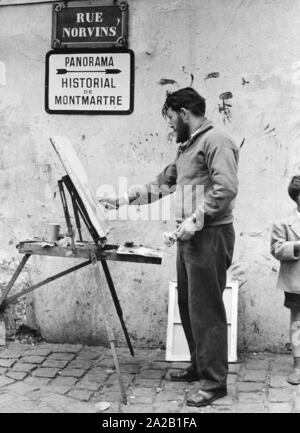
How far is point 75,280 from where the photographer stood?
5.55 m

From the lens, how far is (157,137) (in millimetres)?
5332

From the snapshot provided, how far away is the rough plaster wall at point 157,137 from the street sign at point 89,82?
8 centimetres

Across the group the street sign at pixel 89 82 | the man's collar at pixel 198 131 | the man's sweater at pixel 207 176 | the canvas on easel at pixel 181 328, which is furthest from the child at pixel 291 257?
the street sign at pixel 89 82

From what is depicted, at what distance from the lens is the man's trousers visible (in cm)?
430

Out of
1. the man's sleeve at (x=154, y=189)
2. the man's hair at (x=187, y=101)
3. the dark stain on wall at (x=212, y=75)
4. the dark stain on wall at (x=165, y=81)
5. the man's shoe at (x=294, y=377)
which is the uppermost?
the dark stain on wall at (x=212, y=75)

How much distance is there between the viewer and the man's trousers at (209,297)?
430 centimetres

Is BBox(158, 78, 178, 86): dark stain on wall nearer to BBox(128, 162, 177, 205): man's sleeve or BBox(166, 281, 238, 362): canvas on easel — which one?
BBox(128, 162, 177, 205): man's sleeve

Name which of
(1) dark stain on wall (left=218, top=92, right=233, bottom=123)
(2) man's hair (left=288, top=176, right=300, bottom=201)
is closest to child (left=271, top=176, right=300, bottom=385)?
(2) man's hair (left=288, top=176, right=300, bottom=201)

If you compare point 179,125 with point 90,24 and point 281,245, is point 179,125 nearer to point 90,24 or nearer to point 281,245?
point 281,245

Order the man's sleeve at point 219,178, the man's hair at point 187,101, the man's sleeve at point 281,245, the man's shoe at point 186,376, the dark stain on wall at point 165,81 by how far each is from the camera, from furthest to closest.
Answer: the dark stain on wall at point 165,81 → the man's shoe at point 186,376 → the man's sleeve at point 281,245 → the man's hair at point 187,101 → the man's sleeve at point 219,178

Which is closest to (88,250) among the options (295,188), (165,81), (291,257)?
(291,257)

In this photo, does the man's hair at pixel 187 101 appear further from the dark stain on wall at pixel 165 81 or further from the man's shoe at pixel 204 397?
the man's shoe at pixel 204 397

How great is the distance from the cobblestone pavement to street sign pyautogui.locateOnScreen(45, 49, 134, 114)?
199 centimetres

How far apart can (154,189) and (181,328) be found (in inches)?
46.2
